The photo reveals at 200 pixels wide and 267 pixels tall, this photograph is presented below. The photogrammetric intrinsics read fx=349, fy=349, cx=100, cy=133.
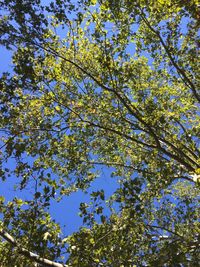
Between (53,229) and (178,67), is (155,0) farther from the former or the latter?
(53,229)

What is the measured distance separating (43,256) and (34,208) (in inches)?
41.3

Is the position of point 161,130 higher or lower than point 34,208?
higher

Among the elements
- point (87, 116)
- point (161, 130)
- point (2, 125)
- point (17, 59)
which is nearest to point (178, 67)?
point (161, 130)

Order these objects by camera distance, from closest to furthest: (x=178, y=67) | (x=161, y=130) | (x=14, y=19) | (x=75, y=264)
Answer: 1. (x=75, y=264)
2. (x=14, y=19)
3. (x=178, y=67)
4. (x=161, y=130)

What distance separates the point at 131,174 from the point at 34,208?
9.67 m

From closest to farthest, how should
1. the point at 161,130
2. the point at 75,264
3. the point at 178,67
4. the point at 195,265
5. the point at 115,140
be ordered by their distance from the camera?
the point at 195,265 < the point at 75,264 < the point at 178,67 < the point at 161,130 < the point at 115,140

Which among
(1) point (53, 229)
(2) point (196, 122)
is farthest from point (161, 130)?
(1) point (53, 229)

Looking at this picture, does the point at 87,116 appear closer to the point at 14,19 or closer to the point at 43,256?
the point at 14,19

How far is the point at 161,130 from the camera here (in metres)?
14.0

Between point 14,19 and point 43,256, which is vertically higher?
point 14,19

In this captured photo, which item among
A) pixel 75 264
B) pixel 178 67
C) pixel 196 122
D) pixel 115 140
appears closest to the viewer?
pixel 75 264

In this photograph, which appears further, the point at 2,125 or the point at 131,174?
the point at 131,174

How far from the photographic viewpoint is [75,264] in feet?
24.6

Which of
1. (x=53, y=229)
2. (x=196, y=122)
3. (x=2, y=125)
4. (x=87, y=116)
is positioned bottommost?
(x=53, y=229)
